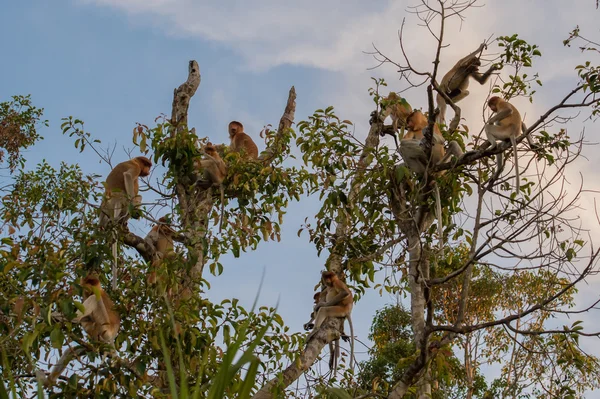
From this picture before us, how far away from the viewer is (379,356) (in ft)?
35.2

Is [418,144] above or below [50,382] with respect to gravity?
above

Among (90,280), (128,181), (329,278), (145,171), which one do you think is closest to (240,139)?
(145,171)

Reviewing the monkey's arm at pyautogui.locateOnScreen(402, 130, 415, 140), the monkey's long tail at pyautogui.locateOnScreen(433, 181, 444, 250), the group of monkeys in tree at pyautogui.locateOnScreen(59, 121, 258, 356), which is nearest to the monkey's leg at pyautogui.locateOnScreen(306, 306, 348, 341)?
the monkey's long tail at pyautogui.locateOnScreen(433, 181, 444, 250)

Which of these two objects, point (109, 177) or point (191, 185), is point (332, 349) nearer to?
point (191, 185)

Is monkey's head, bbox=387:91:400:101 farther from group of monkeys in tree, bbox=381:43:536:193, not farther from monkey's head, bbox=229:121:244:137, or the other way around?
monkey's head, bbox=229:121:244:137

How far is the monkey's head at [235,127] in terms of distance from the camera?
8.37m

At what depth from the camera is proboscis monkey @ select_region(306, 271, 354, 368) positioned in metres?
5.65

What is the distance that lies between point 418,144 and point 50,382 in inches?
135

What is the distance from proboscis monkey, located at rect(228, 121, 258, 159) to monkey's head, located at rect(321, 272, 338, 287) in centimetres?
262

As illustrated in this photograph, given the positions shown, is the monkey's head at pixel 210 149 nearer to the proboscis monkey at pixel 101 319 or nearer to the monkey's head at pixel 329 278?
the monkey's head at pixel 329 278

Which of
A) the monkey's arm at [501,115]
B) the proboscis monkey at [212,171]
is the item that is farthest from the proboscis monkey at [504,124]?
the proboscis monkey at [212,171]

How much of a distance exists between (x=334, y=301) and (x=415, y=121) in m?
1.77

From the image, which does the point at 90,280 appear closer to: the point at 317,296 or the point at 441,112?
the point at 317,296

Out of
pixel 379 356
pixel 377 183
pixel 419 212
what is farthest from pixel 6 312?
pixel 379 356
